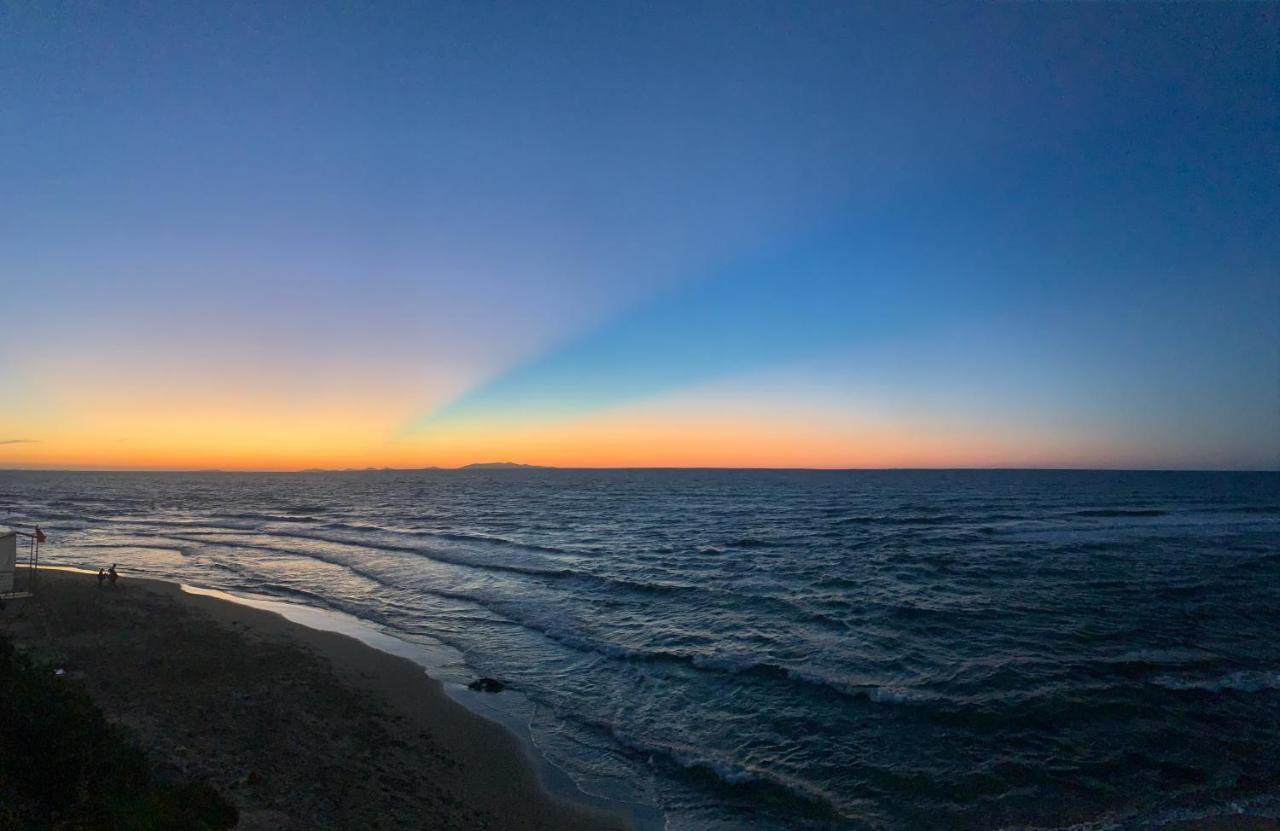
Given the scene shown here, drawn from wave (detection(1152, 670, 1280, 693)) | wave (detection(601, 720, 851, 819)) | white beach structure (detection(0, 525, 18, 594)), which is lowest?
wave (detection(601, 720, 851, 819))

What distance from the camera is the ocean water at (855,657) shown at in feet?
37.9

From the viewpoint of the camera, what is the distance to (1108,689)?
1616 cm

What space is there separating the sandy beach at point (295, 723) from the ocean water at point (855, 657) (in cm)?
163

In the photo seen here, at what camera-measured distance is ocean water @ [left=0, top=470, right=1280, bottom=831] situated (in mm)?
11539

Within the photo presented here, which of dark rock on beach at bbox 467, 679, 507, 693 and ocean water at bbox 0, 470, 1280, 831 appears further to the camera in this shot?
dark rock on beach at bbox 467, 679, 507, 693

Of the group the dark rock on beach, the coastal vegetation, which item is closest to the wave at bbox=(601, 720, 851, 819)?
the dark rock on beach

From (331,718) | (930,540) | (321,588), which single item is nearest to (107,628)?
(321,588)

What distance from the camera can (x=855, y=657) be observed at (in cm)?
1900

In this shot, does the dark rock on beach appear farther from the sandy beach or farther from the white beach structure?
the white beach structure

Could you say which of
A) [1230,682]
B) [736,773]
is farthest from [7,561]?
[1230,682]

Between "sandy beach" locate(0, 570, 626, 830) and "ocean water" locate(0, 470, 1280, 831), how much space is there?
5.35 ft

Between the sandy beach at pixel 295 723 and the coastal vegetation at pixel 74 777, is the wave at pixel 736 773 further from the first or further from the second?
the coastal vegetation at pixel 74 777

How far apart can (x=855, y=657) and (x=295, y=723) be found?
15.6m

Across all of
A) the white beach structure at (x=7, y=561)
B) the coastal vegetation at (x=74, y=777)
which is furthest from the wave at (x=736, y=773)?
the white beach structure at (x=7, y=561)
